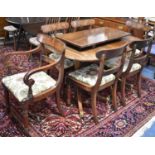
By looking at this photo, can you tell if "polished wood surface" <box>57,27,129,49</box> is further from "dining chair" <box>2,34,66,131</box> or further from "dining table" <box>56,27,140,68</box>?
"dining chair" <box>2,34,66,131</box>

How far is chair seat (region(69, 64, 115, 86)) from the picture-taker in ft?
7.30

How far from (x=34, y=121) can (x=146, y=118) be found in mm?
1209

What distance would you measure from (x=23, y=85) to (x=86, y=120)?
77 centimetres

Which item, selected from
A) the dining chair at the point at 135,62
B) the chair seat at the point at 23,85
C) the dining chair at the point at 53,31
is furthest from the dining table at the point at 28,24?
the dining chair at the point at 135,62

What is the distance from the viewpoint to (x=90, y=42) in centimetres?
241

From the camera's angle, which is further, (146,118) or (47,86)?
(146,118)

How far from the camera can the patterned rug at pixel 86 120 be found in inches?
85.1

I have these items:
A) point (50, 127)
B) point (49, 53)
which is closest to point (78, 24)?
point (49, 53)

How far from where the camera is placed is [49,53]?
2.87 meters

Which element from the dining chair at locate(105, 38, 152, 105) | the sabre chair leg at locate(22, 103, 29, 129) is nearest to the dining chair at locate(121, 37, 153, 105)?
the dining chair at locate(105, 38, 152, 105)

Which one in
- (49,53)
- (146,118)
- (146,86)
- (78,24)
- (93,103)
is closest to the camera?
(93,103)

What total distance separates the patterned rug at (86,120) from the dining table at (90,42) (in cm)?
57
